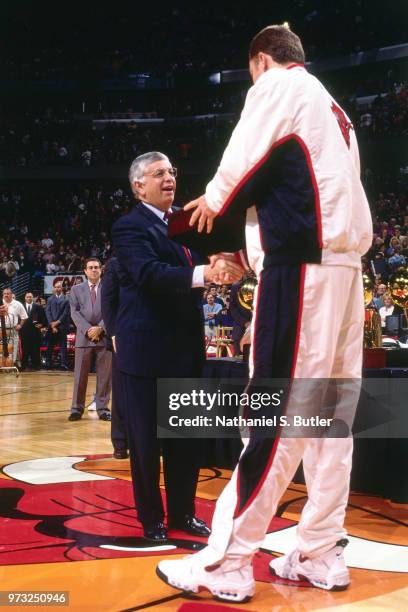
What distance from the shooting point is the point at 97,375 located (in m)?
6.62

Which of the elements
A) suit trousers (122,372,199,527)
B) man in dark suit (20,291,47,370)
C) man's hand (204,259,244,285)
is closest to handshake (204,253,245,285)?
man's hand (204,259,244,285)

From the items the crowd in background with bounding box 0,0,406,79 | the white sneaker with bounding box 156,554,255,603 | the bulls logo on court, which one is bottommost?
the bulls logo on court

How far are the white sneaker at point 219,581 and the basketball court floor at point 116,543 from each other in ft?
0.11

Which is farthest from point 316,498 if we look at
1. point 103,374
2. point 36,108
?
point 36,108

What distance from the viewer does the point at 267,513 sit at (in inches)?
81.6

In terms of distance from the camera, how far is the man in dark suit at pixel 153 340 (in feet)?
9.21

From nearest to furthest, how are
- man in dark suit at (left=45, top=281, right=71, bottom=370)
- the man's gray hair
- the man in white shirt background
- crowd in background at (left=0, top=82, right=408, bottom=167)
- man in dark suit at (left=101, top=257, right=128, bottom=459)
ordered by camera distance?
1. the man's gray hair
2. man in dark suit at (left=101, top=257, right=128, bottom=459)
3. the man in white shirt background
4. man in dark suit at (left=45, top=281, right=71, bottom=370)
5. crowd in background at (left=0, top=82, right=408, bottom=167)

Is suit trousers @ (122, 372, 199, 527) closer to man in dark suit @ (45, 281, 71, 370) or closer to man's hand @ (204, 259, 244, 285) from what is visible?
man's hand @ (204, 259, 244, 285)

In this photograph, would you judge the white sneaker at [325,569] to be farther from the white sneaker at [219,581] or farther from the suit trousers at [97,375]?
the suit trousers at [97,375]

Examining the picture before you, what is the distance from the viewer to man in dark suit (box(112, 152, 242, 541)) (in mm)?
2809

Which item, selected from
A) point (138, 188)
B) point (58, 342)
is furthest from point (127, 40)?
point (138, 188)

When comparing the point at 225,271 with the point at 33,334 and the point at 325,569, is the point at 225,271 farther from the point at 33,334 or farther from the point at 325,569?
the point at 33,334

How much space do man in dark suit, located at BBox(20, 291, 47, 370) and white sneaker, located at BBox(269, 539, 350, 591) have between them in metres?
11.2

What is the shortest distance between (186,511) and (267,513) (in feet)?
3.06
